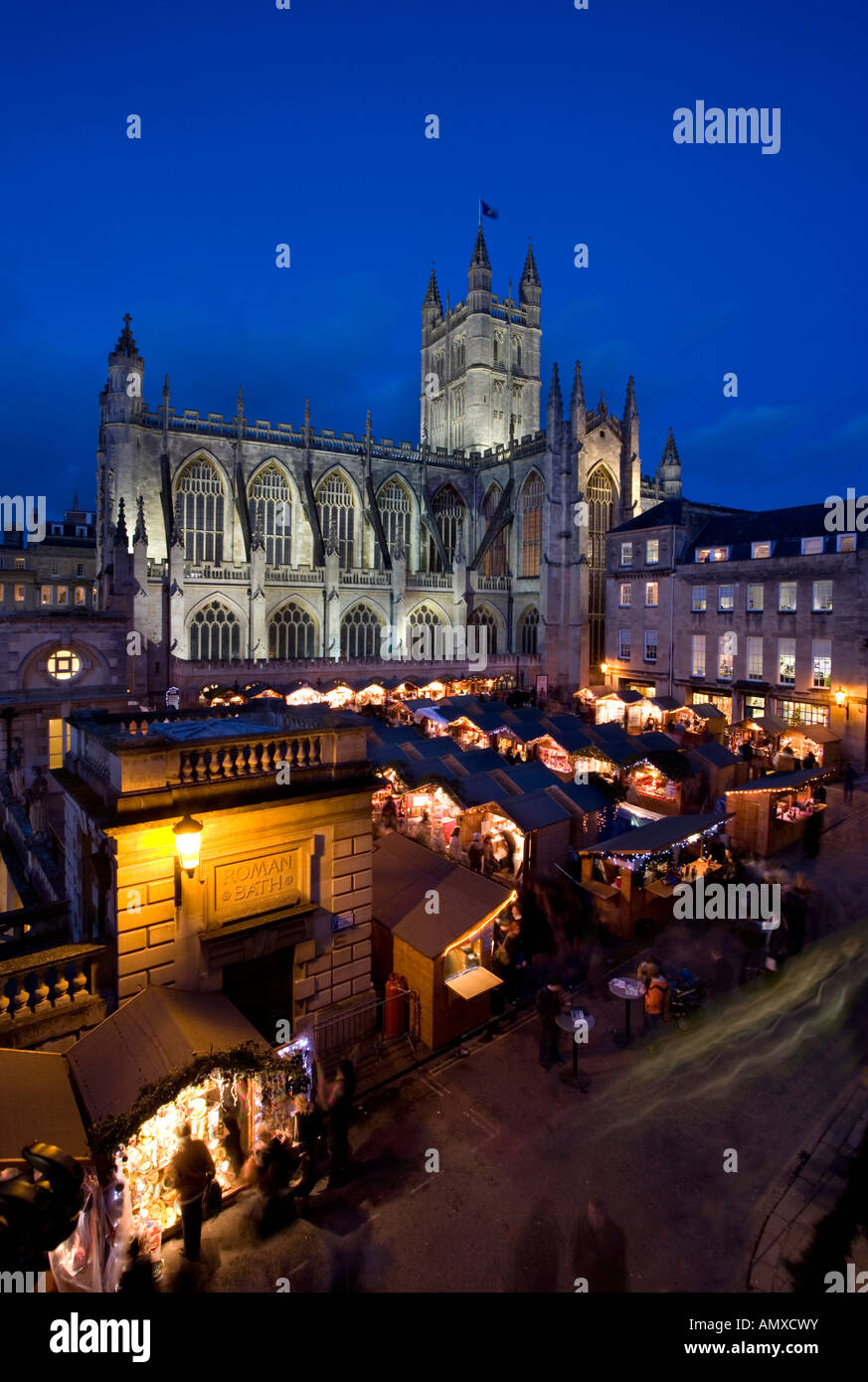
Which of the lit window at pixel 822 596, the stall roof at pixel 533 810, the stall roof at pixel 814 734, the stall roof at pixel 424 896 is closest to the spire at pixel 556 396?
the lit window at pixel 822 596

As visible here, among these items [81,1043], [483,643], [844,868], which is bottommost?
[844,868]

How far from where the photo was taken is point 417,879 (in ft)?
34.3

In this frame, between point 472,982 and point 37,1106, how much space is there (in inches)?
216

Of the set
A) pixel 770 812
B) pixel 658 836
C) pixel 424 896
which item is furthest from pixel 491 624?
pixel 424 896

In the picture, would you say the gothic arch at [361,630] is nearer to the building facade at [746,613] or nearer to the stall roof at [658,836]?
the building facade at [746,613]

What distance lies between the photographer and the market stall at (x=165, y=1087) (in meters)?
5.50

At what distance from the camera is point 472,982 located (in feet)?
30.9

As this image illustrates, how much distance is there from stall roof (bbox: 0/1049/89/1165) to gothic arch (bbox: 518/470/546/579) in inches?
1730

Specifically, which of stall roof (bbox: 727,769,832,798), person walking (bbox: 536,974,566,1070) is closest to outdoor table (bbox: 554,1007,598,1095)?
person walking (bbox: 536,974,566,1070)

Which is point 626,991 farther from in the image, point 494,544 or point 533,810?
point 494,544

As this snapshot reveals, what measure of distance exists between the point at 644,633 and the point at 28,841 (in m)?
34.0

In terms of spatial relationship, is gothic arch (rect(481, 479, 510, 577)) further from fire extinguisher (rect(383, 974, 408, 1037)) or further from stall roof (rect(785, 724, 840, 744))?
fire extinguisher (rect(383, 974, 408, 1037))
